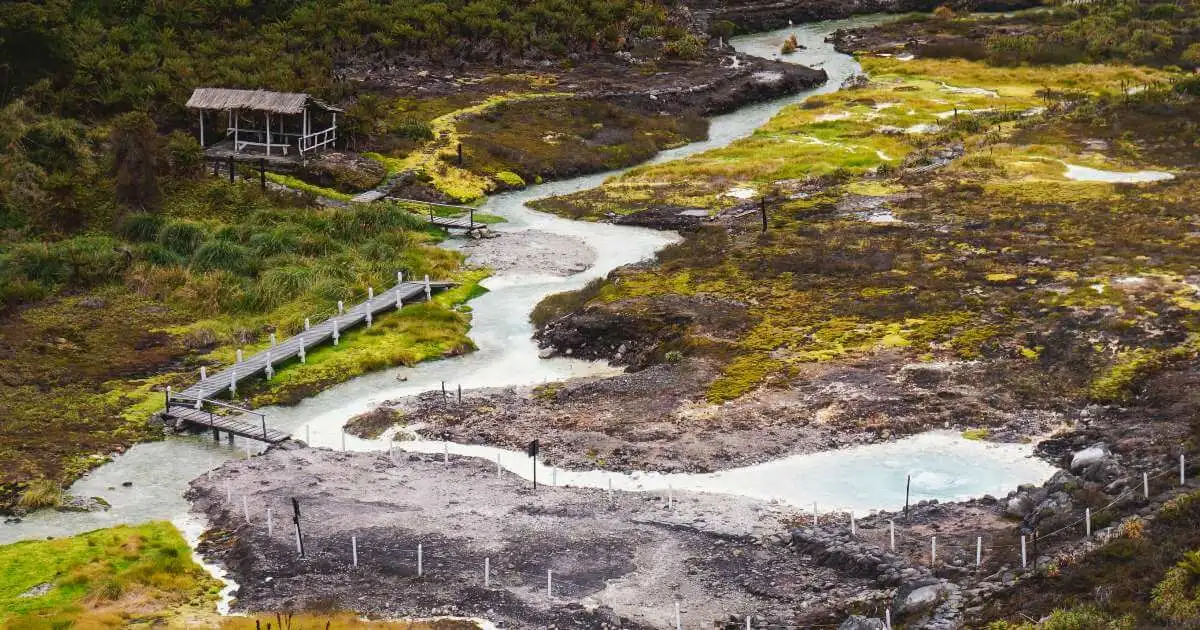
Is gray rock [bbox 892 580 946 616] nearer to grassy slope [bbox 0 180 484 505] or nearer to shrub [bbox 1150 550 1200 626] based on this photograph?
shrub [bbox 1150 550 1200 626]

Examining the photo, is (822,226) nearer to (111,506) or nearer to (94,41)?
(111,506)

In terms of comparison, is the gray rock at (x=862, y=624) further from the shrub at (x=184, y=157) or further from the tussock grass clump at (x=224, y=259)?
the shrub at (x=184, y=157)

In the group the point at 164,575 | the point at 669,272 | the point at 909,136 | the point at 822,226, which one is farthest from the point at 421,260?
the point at 909,136

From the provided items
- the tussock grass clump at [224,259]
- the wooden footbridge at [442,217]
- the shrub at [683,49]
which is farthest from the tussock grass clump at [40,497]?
the shrub at [683,49]

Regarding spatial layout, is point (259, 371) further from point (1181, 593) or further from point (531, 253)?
point (1181, 593)

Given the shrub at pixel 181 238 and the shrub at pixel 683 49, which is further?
the shrub at pixel 683 49

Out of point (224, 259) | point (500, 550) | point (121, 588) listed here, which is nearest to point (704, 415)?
Answer: point (500, 550)

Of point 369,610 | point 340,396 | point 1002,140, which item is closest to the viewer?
point 369,610
